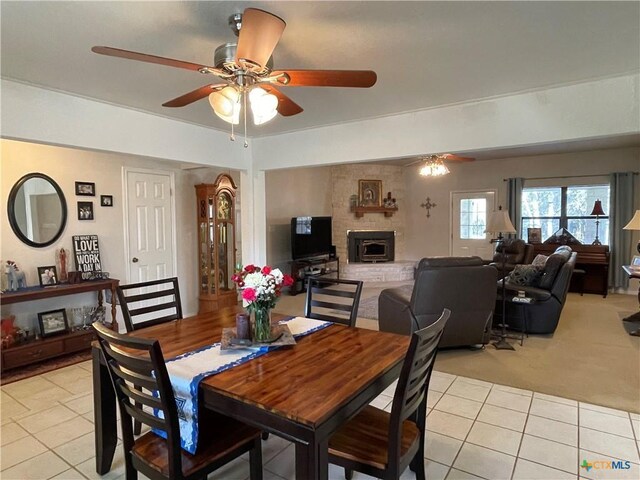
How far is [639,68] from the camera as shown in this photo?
2650 mm

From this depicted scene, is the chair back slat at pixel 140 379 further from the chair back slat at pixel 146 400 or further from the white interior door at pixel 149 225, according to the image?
the white interior door at pixel 149 225

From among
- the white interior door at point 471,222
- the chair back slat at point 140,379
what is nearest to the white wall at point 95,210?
the chair back slat at point 140,379

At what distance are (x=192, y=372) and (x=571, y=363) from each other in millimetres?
3611

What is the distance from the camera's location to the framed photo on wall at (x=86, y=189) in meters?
4.25

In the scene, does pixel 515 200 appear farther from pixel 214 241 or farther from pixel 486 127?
pixel 214 241

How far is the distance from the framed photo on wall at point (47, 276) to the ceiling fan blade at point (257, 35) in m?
3.48

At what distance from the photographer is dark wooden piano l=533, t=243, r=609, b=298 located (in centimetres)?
659

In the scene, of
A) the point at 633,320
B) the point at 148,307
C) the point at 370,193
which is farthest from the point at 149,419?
the point at 370,193

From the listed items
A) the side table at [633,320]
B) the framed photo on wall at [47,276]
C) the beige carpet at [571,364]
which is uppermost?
the framed photo on wall at [47,276]

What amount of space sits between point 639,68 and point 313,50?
91.1 inches

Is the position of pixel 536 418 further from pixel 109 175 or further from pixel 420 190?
pixel 420 190

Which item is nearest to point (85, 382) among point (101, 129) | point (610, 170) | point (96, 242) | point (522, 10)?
point (96, 242)

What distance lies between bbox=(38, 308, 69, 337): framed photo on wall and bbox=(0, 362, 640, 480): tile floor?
2.33 feet

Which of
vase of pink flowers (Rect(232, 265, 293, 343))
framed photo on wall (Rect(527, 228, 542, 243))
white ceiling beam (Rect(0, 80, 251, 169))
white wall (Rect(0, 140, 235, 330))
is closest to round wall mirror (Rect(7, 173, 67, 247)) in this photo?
white wall (Rect(0, 140, 235, 330))
